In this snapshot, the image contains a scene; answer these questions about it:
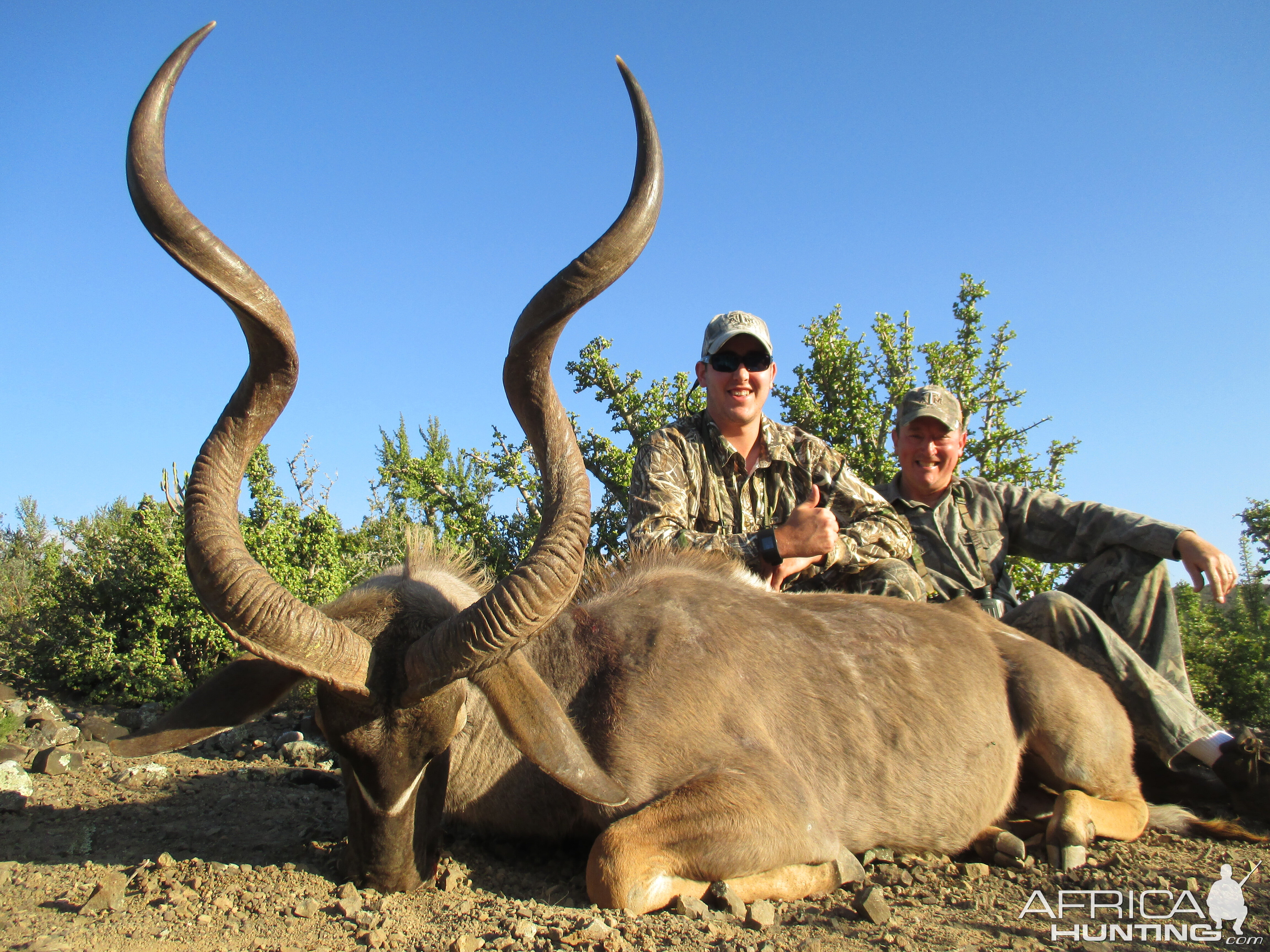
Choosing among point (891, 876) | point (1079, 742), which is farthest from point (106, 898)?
point (1079, 742)

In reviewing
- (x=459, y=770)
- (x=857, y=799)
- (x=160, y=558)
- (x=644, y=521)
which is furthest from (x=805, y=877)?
(x=160, y=558)

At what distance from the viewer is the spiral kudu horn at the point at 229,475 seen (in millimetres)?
3479

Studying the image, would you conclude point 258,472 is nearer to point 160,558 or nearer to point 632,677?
point 160,558

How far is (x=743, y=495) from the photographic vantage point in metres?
7.15

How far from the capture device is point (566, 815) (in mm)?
4441

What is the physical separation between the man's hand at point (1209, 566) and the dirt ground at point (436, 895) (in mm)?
1579

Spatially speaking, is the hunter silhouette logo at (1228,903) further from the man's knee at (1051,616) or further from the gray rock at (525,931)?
the gray rock at (525,931)

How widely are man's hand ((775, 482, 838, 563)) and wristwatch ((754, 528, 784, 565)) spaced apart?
0.07 ft

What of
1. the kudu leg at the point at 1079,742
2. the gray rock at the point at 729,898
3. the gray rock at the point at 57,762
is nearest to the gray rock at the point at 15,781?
the gray rock at the point at 57,762

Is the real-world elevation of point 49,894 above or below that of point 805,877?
above

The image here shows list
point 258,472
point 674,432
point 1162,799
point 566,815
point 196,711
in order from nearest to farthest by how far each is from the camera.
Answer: point 196,711 → point 566,815 → point 1162,799 → point 674,432 → point 258,472

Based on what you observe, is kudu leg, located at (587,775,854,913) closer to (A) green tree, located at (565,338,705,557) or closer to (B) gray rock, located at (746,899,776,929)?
(B) gray rock, located at (746,899,776,929)

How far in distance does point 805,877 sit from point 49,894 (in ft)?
10.8

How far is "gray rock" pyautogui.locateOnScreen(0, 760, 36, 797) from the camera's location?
215 inches
